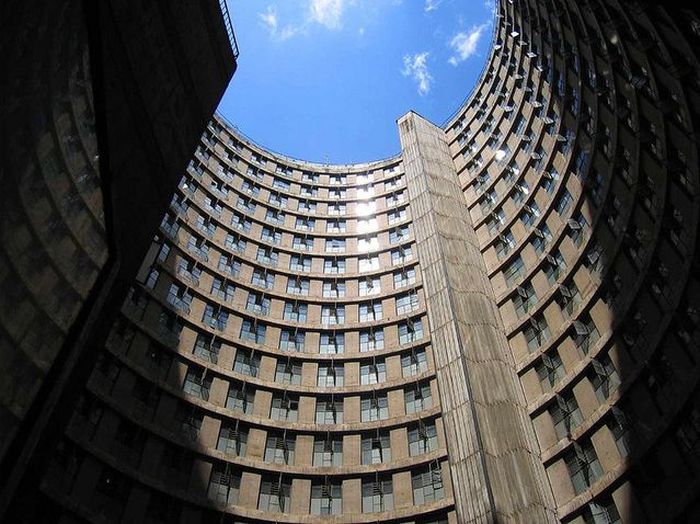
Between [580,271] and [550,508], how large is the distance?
12672 mm

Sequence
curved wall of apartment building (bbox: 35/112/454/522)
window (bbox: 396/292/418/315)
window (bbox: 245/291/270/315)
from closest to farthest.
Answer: curved wall of apartment building (bbox: 35/112/454/522) → window (bbox: 245/291/270/315) → window (bbox: 396/292/418/315)

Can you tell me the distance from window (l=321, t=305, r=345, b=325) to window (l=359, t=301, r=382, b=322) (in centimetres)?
145

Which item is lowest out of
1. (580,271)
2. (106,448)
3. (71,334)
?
(71,334)

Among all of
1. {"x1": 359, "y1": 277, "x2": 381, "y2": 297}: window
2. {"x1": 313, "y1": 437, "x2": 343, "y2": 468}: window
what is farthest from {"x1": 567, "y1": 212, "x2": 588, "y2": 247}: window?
{"x1": 313, "y1": 437, "x2": 343, "y2": 468}: window

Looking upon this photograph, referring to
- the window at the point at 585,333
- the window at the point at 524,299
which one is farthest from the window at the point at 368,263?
the window at the point at 585,333

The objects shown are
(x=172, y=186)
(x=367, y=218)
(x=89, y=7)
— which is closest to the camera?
(x=89, y=7)

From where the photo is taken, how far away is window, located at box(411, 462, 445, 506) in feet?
102

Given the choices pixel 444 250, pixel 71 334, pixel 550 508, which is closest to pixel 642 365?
pixel 550 508

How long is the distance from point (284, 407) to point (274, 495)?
583 cm

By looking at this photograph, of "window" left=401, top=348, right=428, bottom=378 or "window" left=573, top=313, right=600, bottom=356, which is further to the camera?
"window" left=401, top=348, right=428, bottom=378

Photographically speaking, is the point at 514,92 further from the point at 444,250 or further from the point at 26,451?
the point at 26,451

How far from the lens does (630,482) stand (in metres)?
23.7

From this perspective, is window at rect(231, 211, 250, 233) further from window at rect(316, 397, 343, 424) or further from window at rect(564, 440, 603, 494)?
window at rect(564, 440, 603, 494)

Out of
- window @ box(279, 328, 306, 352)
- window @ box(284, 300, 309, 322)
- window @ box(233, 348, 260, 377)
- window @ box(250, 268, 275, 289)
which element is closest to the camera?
window @ box(233, 348, 260, 377)
